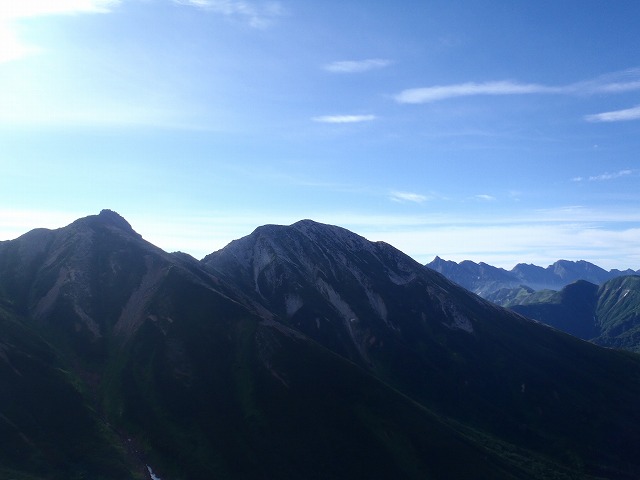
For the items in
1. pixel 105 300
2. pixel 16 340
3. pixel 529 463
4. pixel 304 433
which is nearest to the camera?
pixel 304 433

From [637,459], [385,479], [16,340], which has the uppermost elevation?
[16,340]

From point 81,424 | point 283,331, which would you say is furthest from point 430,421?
point 81,424

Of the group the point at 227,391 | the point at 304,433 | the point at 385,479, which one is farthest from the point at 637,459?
the point at 227,391

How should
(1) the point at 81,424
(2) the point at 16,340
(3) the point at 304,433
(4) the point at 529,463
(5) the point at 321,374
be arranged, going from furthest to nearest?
1. (4) the point at 529,463
2. (5) the point at 321,374
3. (2) the point at 16,340
4. (3) the point at 304,433
5. (1) the point at 81,424

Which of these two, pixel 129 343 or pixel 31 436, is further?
pixel 129 343

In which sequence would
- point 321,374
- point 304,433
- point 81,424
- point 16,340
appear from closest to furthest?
point 81,424 → point 304,433 → point 16,340 → point 321,374

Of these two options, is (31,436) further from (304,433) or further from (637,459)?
(637,459)

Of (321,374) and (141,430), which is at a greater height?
(321,374)

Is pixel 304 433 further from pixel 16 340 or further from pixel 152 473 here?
pixel 16 340

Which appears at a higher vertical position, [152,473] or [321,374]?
[321,374]
